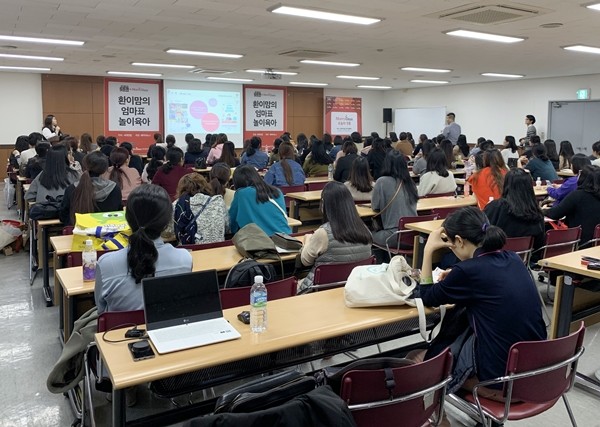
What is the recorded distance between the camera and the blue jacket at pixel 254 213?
14.4ft

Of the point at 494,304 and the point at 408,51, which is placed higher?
the point at 408,51

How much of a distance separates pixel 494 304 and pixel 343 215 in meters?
1.29

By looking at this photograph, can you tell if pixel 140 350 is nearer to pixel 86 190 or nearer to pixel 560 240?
pixel 86 190

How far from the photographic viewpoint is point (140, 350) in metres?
1.98

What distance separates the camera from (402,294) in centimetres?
251

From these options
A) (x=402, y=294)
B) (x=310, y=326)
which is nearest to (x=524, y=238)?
(x=402, y=294)

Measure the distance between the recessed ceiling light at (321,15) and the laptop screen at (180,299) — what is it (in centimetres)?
408

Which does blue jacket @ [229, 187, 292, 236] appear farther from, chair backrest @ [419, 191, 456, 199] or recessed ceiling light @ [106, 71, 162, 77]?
recessed ceiling light @ [106, 71, 162, 77]

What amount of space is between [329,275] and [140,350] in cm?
146

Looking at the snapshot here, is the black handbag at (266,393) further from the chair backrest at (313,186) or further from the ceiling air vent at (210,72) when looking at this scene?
the ceiling air vent at (210,72)

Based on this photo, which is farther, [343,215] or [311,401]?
[343,215]

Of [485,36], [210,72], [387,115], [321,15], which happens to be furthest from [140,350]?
[387,115]

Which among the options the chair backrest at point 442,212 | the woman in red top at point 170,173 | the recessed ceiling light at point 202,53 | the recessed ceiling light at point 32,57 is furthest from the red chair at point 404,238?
the recessed ceiling light at point 32,57

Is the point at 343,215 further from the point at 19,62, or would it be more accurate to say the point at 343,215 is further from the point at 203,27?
the point at 19,62
